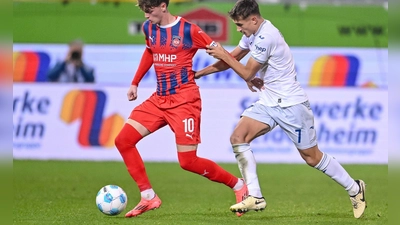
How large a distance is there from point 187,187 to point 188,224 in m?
4.44

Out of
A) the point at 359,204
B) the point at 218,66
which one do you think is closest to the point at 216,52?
the point at 218,66

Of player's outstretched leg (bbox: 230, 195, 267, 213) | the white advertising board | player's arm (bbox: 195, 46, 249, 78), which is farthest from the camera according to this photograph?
the white advertising board

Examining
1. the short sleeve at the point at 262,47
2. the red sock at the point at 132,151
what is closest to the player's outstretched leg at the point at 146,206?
the red sock at the point at 132,151

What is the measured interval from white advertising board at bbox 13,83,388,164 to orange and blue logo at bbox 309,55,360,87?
25 centimetres

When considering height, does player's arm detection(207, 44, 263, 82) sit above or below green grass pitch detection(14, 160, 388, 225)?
above

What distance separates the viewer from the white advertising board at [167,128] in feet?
49.8

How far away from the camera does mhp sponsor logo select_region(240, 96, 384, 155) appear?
15.2 m

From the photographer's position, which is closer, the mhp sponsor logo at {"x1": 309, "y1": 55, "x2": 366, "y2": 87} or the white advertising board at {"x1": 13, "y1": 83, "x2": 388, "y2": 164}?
the white advertising board at {"x1": 13, "y1": 83, "x2": 388, "y2": 164}

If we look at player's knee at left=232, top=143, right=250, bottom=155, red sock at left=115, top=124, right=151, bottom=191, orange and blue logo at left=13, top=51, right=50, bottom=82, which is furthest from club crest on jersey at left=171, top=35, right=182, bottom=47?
orange and blue logo at left=13, top=51, right=50, bottom=82

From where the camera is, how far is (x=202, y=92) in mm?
15430

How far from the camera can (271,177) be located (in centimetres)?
1312

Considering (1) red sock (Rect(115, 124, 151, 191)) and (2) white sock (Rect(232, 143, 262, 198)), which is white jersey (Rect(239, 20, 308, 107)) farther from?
(1) red sock (Rect(115, 124, 151, 191))

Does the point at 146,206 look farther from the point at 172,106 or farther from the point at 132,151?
the point at 172,106

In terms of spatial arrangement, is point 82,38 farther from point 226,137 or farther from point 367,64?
point 367,64
